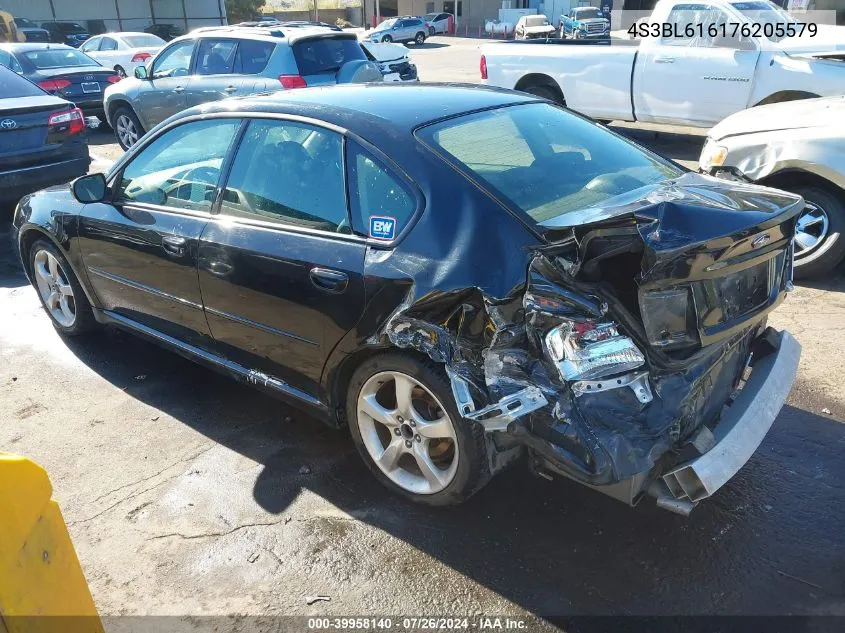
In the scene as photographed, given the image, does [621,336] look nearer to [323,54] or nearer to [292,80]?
[292,80]

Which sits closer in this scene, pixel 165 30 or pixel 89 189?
pixel 89 189

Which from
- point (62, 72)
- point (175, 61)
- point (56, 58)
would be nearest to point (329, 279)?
point (175, 61)

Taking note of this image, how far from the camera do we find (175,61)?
Result: 10086 millimetres

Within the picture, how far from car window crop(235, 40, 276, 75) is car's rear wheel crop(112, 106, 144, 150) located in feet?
8.44

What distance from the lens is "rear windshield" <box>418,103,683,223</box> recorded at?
283 centimetres

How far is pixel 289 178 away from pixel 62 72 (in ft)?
38.0

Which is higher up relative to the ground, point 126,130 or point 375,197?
point 375,197

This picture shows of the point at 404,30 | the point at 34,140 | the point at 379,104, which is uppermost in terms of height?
the point at 379,104

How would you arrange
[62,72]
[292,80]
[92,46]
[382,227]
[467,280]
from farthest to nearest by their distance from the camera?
[92,46] < [62,72] < [292,80] < [382,227] < [467,280]

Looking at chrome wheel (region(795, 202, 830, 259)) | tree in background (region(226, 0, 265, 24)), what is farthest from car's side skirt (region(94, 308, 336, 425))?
tree in background (region(226, 0, 265, 24))

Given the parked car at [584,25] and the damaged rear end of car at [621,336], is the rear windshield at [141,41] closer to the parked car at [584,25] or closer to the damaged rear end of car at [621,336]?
the damaged rear end of car at [621,336]

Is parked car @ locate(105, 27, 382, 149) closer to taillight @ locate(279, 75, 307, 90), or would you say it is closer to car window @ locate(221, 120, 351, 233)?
taillight @ locate(279, 75, 307, 90)

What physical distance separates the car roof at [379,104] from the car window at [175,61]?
6.88 meters

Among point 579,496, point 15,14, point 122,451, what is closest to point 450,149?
point 579,496
